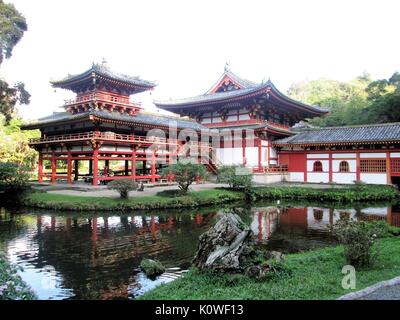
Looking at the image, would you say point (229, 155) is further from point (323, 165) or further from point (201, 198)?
point (201, 198)

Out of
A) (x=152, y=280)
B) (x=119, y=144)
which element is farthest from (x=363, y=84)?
(x=152, y=280)

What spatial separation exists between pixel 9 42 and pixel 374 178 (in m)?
34.4

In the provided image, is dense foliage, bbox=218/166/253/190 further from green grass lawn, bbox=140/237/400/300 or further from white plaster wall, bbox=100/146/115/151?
green grass lawn, bbox=140/237/400/300

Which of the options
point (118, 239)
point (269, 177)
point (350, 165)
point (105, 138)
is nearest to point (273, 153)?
point (269, 177)

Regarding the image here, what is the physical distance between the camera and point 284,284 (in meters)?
7.93

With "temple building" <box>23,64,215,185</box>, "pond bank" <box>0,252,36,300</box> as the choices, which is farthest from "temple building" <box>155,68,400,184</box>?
"pond bank" <box>0,252,36,300</box>

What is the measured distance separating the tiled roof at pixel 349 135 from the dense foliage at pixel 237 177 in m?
9.97

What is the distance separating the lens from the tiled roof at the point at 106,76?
33.7m

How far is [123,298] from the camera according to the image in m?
8.59

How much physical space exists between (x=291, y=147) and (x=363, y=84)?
73.3m

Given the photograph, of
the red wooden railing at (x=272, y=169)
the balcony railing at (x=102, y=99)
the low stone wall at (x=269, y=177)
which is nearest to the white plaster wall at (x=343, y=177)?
the low stone wall at (x=269, y=177)

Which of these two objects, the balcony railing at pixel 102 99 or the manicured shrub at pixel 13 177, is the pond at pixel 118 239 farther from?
the balcony railing at pixel 102 99
